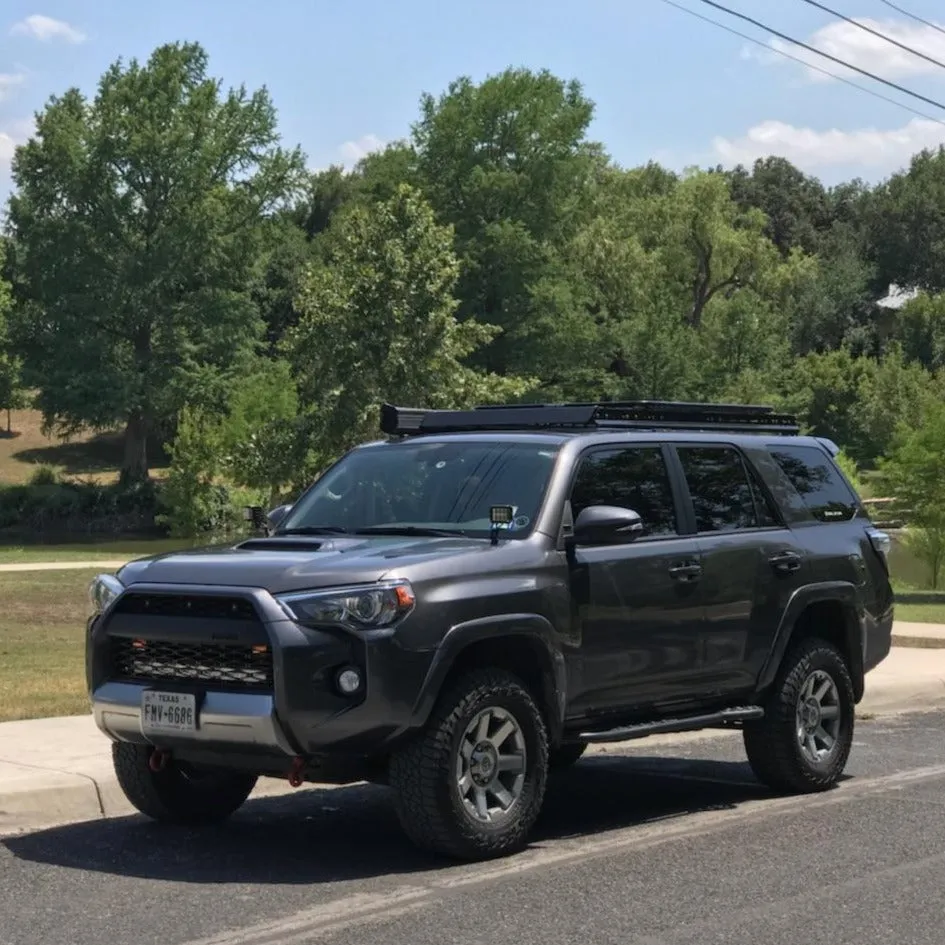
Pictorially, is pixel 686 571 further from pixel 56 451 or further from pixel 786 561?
pixel 56 451

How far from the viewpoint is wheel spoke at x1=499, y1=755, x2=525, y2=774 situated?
7387mm

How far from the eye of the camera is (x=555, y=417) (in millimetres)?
8789

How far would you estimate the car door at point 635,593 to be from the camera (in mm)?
7895

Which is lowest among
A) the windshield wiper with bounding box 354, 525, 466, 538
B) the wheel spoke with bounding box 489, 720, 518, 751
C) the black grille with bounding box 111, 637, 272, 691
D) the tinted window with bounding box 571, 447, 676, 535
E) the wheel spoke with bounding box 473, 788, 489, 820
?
the wheel spoke with bounding box 473, 788, 489, 820

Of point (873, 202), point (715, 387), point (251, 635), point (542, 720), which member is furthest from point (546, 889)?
point (873, 202)

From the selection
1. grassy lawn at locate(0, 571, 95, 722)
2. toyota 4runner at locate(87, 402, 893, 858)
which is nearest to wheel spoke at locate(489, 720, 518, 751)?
toyota 4runner at locate(87, 402, 893, 858)

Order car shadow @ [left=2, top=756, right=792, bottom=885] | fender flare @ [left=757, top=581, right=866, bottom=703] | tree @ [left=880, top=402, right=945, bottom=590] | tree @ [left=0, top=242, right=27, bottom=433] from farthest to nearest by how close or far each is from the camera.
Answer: tree @ [left=0, top=242, right=27, bottom=433] < tree @ [left=880, top=402, right=945, bottom=590] < fender flare @ [left=757, top=581, right=866, bottom=703] < car shadow @ [left=2, top=756, right=792, bottom=885]

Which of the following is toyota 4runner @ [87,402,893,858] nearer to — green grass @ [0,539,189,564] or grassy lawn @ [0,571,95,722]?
grassy lawn @ [0,571,95,722]

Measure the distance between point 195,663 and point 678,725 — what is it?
8.65 ft

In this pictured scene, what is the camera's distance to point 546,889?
22.3 ft

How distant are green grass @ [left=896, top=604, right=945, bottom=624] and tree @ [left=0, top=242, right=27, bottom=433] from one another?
47447 millimetres

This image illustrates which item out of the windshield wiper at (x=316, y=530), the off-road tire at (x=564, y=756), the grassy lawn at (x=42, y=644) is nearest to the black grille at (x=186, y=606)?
the windshield wiper at (x=316, y=530)

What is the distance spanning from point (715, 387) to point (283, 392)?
18.8m

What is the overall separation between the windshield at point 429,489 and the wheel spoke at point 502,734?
2.99 ft
